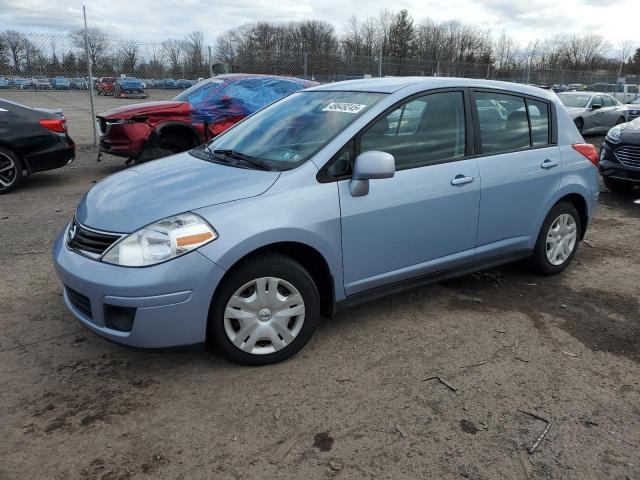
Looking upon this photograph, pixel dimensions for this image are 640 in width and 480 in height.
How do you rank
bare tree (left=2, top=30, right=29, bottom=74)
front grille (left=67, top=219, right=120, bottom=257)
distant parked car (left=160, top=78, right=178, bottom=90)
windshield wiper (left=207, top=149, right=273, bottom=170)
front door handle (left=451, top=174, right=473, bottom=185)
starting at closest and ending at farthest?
1. front grille (left=67, top=219, right=120, bottom=257)
2. windshield wiper (left=207, top=149, right=273, bottom=170)
3. front door handle (left=451, top=174, right=473, bottom=185)
4. bare tree (left=2, top=30, right=29, bottom=74)
5. distant parked car (left=160, top=78, right=178, bottom=90)

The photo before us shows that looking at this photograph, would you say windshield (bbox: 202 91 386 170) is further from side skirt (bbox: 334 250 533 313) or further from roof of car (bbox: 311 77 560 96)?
side skirt (bbox: 334 250 533 313)

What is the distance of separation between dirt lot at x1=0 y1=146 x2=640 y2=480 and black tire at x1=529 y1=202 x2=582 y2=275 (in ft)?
1.18

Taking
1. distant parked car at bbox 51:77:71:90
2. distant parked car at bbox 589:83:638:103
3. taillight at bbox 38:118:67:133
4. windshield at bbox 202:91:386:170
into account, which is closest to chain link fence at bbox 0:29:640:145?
distant parked car at bbox 51:77:71:90

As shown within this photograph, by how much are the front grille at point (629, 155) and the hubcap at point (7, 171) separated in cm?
879

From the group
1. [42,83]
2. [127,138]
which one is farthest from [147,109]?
[42,83]

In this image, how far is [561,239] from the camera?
15.3ft

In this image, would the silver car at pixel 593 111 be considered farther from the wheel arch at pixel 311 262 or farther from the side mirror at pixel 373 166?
the wheel arch at pixel 311 262

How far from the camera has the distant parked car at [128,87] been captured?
15726mm

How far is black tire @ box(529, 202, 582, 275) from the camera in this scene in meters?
4.45

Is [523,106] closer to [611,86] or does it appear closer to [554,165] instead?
[554,165]

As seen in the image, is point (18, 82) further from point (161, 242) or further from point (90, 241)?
point (161, 242)

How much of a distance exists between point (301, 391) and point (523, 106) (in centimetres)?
293

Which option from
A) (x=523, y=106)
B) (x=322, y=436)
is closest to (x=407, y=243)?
(x=322, y=436)

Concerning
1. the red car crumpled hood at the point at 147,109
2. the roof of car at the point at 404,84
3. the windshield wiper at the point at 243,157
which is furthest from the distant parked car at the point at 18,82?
the roof of car at the point at 404,84
